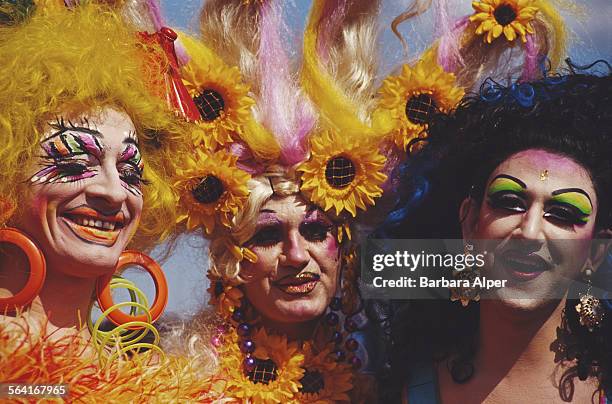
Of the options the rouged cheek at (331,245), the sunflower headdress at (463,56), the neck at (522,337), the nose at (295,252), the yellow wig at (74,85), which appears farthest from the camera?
the sunflower headdress at (463,56)

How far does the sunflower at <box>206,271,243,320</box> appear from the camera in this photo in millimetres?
3373

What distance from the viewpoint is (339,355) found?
3.43 m

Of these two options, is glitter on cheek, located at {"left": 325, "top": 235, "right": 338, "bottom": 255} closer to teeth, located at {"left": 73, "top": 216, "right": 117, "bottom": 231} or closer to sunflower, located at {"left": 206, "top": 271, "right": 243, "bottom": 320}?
sunflower, located at {"left": 206, "top": 271, "right": 243, "bottom": 320}

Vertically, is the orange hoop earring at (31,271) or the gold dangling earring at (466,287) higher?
the gold dangling earring at (466,287)

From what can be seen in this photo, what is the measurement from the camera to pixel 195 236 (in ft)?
11.5

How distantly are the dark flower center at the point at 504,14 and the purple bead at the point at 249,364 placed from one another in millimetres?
1563

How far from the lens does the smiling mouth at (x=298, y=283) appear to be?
3285mm

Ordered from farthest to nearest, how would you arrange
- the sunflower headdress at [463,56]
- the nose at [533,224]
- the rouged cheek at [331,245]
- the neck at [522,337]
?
1. the sunflower headdress at [463,56]
2. the rouged cheek at [331,245]
3. the neck at [522,337]
4. the nose at [533,224]

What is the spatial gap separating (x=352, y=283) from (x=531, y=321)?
0.71 metres

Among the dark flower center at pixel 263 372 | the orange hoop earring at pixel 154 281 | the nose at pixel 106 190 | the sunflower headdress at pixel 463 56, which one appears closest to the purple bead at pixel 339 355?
the dark flower center at pixel 263 372

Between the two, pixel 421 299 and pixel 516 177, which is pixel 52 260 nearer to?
pixel 421 299

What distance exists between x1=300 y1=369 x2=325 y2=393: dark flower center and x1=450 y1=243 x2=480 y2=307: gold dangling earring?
1.90 ft

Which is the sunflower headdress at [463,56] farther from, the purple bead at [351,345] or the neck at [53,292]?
the neck at [53,292]

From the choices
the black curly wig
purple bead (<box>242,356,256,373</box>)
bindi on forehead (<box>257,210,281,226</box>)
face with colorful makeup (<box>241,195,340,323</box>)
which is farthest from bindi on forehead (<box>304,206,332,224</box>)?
purple bead (<box>242,356,256,373</box>)
